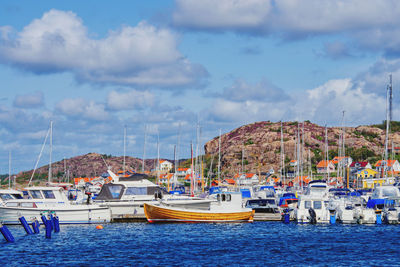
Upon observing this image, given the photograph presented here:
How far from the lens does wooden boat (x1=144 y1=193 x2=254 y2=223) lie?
55938 millimetres

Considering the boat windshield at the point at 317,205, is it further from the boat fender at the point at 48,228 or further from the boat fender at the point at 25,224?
the boat fender at the point at 25,224

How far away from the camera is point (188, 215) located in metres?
56.1

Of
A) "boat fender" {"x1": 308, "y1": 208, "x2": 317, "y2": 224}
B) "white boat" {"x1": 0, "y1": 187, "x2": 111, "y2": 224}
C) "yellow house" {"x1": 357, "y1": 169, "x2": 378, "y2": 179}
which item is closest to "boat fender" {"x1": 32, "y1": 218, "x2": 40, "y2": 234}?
"white boat" {"x1": 0, "y1": 187, "x2": 111, "y2": 224}

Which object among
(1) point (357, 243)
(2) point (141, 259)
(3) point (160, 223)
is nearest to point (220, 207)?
(3) point (160, 223)

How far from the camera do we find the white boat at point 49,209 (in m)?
53.5

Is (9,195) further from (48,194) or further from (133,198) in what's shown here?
(133,198)

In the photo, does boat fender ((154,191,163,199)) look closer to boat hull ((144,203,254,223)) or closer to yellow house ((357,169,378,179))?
boat hull ((144,203,254,223))

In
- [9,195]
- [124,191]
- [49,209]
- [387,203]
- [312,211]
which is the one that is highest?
[124,191]

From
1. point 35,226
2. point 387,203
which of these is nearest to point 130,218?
point 35,226

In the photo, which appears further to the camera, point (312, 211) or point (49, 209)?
point (312, 211)

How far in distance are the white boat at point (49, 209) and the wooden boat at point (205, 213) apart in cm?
446

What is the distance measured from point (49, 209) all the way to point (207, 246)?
1840cm

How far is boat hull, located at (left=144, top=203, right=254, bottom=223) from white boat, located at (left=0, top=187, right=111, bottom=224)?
13.7ft

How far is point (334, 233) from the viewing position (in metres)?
50.1
